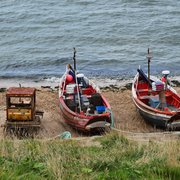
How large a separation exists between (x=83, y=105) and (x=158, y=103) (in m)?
2.71

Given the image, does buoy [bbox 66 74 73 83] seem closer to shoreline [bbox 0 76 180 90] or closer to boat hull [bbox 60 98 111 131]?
boat hull [bbox 60 98 111 131]

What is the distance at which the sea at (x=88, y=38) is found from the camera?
30.4 meters

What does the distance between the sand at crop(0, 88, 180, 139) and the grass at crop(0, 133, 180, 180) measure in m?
6.63

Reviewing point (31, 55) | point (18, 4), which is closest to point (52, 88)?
point (31, 55)

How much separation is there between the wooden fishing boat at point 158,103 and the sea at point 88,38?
21.5 feet

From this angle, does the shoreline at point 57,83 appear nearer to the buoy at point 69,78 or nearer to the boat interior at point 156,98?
the buoy at point 69,78

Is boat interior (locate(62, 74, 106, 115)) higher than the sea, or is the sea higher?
boat interior (locate(62, 74, 106, 115))

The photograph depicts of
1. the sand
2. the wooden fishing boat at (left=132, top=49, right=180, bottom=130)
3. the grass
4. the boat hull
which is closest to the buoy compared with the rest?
the sand

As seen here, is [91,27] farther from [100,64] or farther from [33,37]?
[100,64]

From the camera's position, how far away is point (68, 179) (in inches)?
324

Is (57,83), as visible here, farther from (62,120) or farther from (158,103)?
(158,103)

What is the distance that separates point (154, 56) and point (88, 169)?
2485 centimetres

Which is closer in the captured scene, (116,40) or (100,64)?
(100,64)

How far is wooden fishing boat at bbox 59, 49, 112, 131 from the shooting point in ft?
58.1
